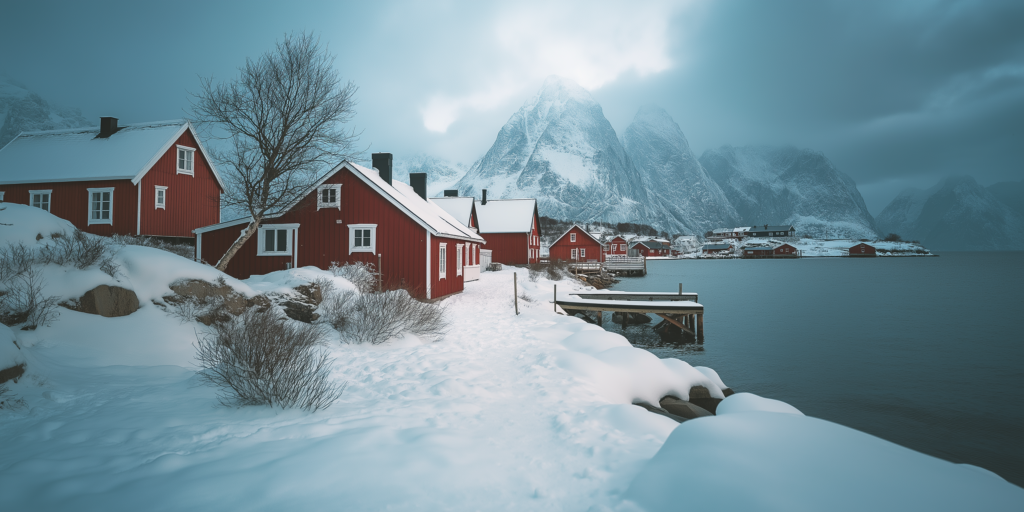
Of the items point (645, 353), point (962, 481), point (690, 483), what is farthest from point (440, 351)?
point (962, 481)

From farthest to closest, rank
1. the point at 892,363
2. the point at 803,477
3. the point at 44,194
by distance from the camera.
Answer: the point at 44,194 < the point at 892,363 < the point at 803,477

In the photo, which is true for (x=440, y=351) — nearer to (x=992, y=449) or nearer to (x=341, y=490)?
(x=341, y=490)

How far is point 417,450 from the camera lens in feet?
15.3

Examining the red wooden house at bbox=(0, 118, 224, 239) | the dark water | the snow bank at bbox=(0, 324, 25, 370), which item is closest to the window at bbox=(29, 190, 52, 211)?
the red wooden house at bbox=(0, 118, 224, 239)

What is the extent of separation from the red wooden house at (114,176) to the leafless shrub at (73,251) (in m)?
12.8

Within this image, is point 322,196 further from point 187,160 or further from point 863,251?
point 863,251

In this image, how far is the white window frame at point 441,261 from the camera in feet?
68.0

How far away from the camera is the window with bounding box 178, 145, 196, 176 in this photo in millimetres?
25609

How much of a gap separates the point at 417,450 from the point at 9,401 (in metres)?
5.12

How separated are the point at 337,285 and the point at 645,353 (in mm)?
9000

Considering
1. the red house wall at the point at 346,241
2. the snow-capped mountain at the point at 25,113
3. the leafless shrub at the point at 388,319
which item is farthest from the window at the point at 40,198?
the snow-capped mountain at the point at 25,113

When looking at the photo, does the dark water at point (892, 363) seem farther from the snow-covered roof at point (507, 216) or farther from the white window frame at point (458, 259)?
the snow-covered roof at point (507, 216)

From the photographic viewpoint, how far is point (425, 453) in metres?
4.59

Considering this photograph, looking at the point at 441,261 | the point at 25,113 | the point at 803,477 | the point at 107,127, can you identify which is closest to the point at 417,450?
the point at 803,477
